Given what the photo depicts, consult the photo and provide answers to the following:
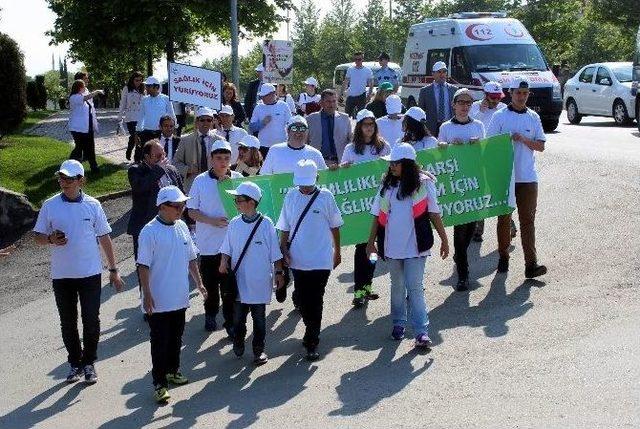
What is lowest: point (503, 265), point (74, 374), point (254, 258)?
point (74, 374)

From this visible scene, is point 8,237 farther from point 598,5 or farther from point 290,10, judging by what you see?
point 598,5

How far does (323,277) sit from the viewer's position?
9141 mm

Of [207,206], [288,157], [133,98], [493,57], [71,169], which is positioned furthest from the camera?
[493,57]

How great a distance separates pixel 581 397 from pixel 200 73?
9610 mm

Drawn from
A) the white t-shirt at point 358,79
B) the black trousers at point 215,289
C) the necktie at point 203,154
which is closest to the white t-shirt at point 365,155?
the necktie at point 203,154

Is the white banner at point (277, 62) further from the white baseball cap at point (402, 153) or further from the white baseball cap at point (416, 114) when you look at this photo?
the white baseball cap at point (402, 153)

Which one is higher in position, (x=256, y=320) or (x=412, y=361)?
(x=256, y=320)

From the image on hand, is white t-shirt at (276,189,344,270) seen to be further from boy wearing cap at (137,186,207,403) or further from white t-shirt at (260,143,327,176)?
white t-shirt at (260,143,327,176)

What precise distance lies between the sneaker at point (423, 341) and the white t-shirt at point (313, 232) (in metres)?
1.00

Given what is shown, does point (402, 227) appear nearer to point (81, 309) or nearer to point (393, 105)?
point (81, 309)

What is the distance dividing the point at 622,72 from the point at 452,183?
17290 mm

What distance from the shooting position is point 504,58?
24109mm

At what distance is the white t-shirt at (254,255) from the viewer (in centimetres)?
887

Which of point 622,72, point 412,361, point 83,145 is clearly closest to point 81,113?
point 83,145
